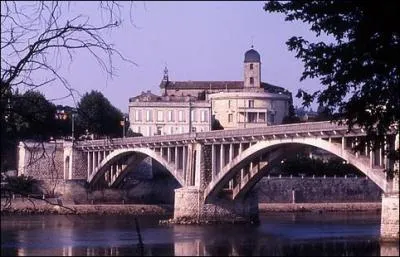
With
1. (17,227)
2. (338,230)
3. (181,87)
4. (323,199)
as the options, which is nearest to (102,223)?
(17,227)

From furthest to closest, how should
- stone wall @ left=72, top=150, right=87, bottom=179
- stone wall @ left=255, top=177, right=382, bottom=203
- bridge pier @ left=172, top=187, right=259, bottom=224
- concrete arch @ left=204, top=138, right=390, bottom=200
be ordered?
stone wall @ left=255, top=177, right=382, bottom=203
stone wall @ left=72, top=150, right=87, bottom=179
bridge pier @ left=172, top=187, right=259, bottom=224
concrete arch @ left=204, top=138, right=390, bottom=200

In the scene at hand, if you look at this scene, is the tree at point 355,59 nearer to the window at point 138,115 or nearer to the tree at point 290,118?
the tree at point 290,118

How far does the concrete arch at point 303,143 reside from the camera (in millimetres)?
37344

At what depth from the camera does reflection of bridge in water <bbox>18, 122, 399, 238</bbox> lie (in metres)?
39.4

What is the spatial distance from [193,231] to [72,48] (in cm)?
3909

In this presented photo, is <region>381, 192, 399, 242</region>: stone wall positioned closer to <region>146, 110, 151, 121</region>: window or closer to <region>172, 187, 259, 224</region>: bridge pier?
<region>172, 187, 259, 224</region>: bridge pier

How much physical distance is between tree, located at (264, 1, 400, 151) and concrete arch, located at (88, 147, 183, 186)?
40142mm

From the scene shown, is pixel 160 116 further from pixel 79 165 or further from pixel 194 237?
pixel 194 237

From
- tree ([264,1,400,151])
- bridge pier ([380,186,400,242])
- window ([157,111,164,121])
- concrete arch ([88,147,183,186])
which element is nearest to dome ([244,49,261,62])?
window ([157,111,164,121])

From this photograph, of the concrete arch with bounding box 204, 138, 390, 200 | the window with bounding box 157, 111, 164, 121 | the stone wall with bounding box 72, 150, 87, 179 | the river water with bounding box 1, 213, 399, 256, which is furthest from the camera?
the window with bounding box 157, 111, 164, 121

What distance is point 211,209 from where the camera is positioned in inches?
2087

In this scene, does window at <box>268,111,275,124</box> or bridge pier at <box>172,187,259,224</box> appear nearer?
bridge pier at <box>172,187,259,224</box>

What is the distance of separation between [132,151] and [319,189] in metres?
18.9

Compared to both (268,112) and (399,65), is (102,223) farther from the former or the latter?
(268,112)
